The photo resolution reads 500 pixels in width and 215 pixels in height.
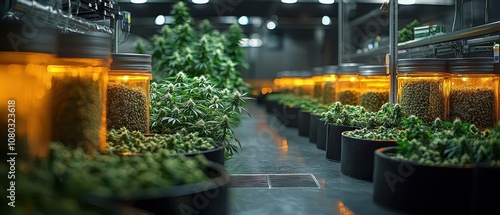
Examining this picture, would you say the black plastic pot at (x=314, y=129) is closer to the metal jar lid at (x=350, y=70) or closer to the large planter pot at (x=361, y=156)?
the metal jar lid at (x=350, y=70)

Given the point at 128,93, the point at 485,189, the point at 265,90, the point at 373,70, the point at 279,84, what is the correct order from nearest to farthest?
the point at 485,189 → the point at 128,93 → the point at 373,70 → the point at 279,84 → the point at 265,90

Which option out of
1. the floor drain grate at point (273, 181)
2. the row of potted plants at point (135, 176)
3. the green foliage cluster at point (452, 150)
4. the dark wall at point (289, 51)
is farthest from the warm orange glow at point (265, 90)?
the green foliage cluster at point (452, 150)

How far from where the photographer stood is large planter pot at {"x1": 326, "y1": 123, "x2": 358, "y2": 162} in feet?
22.2

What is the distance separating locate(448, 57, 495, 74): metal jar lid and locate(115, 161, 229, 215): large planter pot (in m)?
4.10

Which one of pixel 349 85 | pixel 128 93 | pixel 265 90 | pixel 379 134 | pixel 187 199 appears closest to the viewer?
pixel 187 199

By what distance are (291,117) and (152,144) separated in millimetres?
8243

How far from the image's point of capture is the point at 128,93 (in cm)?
544

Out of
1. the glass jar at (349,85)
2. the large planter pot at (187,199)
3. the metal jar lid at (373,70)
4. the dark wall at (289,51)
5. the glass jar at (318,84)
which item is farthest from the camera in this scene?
the dark wall at (289,51)

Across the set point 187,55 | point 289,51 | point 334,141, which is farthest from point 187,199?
point 289,51

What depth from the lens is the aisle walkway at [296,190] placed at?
4234 millimetres

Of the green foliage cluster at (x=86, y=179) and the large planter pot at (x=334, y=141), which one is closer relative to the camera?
the green foliage cluster at (x=86, y=179)

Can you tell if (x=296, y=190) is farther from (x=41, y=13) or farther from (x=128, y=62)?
(x=41, y=13)

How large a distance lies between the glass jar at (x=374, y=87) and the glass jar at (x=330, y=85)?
1.94 m

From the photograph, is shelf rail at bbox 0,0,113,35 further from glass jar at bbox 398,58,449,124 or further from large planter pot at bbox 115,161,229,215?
glass jar at bbox 398,58,449,124
